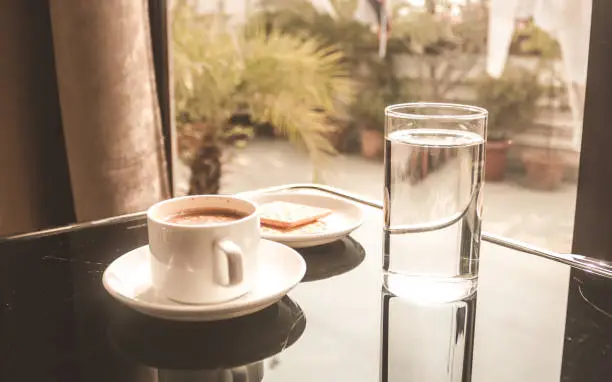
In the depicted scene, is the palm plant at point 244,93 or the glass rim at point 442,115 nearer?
the glass rim at point 442,115

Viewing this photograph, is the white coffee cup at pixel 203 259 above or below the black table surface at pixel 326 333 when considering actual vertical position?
above

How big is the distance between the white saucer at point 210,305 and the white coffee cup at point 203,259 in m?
0.01

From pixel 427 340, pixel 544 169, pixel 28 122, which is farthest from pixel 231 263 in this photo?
pixel 544 169

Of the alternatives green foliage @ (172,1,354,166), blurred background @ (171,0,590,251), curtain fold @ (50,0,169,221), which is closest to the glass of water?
curtain fold @ (50,0,169,221)

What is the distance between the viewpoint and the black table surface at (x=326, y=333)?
529mm

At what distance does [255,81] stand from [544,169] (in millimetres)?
1108

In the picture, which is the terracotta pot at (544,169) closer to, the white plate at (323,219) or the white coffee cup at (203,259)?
the white plate at (323,219)

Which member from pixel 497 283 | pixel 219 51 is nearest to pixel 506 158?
pixel 219 51

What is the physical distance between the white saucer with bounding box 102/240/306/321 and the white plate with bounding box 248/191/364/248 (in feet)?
0.16

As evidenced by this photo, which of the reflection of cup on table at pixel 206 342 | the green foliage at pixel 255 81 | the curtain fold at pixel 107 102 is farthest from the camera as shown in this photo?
the green foliage at pixel 255 81

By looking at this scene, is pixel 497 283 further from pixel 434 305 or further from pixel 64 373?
pixel 64 373

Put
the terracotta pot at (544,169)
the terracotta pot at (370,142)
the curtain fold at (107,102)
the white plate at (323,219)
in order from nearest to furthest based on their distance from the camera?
1. the white plate at (323,219)
2. the curtain fold at (107,102)
3. the terracotta pot at (544,169)
4. the terracotta pot at (370,142)

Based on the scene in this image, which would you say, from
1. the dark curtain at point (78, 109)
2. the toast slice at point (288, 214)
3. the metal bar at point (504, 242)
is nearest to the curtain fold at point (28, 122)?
the dark curtain at point (78, 109)

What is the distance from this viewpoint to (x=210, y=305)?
588mm
